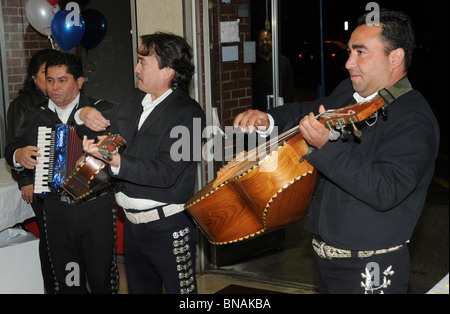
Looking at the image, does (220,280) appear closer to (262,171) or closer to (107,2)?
(262,171)

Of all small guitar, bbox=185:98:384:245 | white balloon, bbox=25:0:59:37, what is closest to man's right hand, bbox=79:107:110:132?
small guitar, bbox=185:98:384:245

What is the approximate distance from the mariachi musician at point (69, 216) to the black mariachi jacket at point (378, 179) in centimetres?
158

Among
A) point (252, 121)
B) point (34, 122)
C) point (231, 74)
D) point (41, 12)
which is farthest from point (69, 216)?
point (41, 12)

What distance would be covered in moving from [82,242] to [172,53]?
1324mm

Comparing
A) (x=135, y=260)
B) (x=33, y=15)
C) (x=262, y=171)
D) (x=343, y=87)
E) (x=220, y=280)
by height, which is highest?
(x=33, y=15)

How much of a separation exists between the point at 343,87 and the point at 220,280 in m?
2.58

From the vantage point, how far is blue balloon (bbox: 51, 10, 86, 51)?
4.88m

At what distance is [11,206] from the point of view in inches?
158

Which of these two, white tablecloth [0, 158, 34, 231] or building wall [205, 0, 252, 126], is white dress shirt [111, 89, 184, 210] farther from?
building wall [205, 0, 252, 126]

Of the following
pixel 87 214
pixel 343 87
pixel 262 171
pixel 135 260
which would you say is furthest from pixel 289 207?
pixel 87 214

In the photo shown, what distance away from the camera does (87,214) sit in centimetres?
359

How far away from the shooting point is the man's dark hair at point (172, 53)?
3.10 meters

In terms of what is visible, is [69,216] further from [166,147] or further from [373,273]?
[373,273]

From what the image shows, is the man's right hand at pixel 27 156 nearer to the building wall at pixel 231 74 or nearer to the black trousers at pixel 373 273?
the building wall at pixel 231 74
